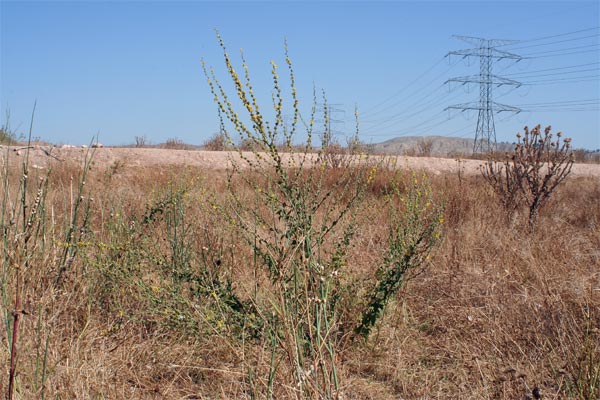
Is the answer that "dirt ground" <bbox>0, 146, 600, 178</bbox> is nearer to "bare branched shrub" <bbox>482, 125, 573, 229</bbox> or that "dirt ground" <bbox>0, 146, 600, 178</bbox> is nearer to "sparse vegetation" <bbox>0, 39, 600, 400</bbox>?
"bare branched shrub" <bbox>482, 125, 573, 229</bbox>

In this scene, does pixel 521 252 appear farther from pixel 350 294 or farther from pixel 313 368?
pixel 313 368

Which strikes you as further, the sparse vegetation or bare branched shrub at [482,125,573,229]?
bare branched shrub at [482,125,573,229]

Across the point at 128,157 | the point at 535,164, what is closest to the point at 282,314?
the point at 535,164

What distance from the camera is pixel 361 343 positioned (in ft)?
9.99

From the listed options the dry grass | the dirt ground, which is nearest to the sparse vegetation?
the dry grass

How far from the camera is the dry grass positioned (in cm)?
240

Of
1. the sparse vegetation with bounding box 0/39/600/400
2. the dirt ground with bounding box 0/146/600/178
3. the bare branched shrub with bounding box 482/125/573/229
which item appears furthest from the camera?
the dirt ground with bounding box 0/146/600/178

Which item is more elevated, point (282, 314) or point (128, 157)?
point (128, 157)

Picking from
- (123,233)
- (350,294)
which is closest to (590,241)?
(350,294)

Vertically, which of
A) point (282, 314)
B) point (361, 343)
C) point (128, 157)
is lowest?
point (361, 343)

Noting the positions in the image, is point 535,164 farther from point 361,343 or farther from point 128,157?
point 128,157

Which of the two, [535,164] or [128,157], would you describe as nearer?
[535,164]

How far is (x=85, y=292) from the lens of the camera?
3.30 m

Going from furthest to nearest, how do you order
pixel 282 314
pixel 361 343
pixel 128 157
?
1. pixel 128 157
2. pixel 361 343
3. pixel 282 314
